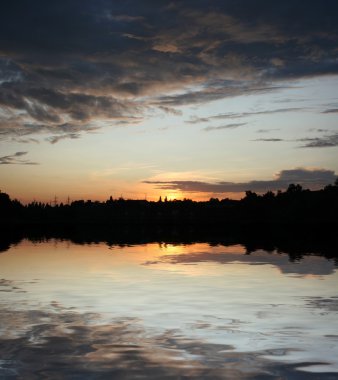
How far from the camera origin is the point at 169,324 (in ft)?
70.0

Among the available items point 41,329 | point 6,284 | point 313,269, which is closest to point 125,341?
point 41,329

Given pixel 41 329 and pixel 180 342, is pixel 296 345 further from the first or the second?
pixel 41 329

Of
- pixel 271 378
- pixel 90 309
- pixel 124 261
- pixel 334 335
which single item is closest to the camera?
pixel 271 378

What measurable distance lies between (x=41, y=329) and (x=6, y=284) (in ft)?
52.0

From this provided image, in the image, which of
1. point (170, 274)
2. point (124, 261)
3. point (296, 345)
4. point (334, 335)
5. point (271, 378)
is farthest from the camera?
point (124, 261)

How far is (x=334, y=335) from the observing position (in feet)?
63.4

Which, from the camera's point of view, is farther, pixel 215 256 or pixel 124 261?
pixel 215 256

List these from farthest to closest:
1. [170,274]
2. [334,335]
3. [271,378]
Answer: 1. [170,274]
2. [334,335]
3. [271,378]

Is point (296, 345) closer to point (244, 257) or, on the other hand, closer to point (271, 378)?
point (271, 378)

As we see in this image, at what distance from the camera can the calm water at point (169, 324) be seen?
48.8 ft

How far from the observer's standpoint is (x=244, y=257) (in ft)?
184

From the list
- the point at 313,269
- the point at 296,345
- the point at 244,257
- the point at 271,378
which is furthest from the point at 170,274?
the point at 271,378

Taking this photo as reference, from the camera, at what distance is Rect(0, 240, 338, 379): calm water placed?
1488 cm

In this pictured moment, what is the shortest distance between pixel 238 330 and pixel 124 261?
3320cm
